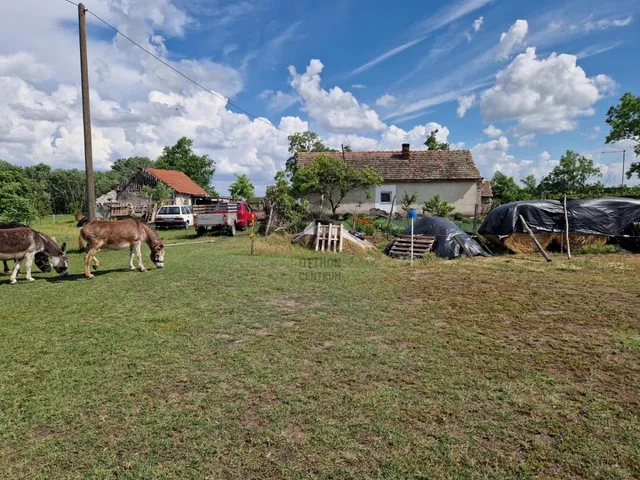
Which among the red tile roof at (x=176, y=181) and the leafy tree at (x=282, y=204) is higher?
the red tile roof at (x=176, y=181)

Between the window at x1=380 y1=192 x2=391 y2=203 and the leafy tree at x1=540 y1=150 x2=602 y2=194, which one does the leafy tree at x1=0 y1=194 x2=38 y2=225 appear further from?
the leafy tree at x1=540 y1=150 x2=602 y2=194

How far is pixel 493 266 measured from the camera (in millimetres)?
10586

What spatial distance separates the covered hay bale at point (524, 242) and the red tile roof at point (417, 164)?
1332 centimetres

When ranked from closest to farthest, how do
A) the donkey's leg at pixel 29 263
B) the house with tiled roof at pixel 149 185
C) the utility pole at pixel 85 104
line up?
the donkey's leg at pixel 29 263 < the utility pole at pixel 85 104 < the house with tiled roof at pixel 149 185

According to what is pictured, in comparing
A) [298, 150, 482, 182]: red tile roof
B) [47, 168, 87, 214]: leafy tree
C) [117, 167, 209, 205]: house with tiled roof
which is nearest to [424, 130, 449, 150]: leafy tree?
[298, 150, 482, 182]: red tile roof

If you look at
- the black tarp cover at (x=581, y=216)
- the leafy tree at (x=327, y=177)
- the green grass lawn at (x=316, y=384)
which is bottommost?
the green grass lawn at (x=316, y=384)

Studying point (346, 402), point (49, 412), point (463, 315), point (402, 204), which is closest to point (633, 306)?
point (463, 315)

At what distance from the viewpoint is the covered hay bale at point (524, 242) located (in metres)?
13.4

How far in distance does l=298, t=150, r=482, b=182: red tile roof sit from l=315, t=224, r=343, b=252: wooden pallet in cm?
1470

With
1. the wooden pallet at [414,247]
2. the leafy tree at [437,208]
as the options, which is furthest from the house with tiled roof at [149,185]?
the wooden pallet at [414,247]

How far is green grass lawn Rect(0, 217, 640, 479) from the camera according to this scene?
2527 mm

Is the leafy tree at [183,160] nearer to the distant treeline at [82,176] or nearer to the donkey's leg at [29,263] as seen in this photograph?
the distant treeline at [82,176]

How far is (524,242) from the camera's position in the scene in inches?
530

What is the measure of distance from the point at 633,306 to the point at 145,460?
7697 mm
